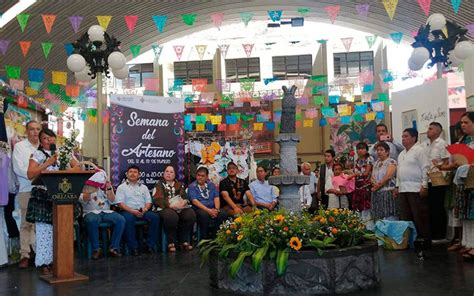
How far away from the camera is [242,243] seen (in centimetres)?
458

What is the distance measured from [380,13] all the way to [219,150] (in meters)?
12.3

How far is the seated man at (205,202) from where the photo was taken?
820 centimetres

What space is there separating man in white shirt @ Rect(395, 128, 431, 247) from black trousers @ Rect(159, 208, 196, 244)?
3.05 meters

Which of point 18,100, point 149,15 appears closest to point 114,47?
point 18,100

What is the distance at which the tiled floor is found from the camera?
459 cm

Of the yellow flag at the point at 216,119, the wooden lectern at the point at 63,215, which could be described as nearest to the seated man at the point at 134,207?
the wooden lectern at the point at 63,215

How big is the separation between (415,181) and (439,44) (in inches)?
122

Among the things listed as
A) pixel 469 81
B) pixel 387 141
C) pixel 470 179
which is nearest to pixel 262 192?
pixel 387 141

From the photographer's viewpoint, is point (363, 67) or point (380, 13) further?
point (363, 67)

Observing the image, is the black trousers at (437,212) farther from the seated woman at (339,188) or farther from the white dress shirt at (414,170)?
the seated woman at (339,188)

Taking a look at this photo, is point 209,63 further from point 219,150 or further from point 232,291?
point 232,291

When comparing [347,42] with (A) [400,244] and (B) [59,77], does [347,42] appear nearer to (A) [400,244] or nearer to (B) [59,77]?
Answer: (B) [59,77]

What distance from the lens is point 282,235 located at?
4.49m

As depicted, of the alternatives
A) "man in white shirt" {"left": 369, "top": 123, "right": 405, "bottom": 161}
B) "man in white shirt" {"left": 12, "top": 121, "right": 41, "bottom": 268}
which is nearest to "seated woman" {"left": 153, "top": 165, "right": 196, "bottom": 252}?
"man in white shirt" {"left": 12, "top": 121, "right": 41, "bottom": 268}
